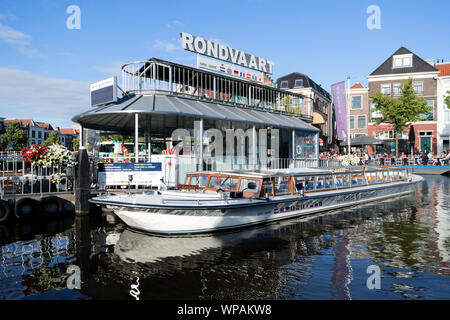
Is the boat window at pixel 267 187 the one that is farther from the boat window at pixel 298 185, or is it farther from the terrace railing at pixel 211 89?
the terrace railing at pixel 211 89

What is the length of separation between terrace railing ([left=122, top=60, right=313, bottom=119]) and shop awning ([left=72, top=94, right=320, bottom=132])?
2.47 feet

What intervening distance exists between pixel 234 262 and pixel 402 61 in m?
51.9

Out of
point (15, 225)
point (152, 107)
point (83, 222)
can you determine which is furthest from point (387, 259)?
point (15, 225)

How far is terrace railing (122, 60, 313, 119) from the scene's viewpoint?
19.7m

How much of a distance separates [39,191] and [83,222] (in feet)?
11.0

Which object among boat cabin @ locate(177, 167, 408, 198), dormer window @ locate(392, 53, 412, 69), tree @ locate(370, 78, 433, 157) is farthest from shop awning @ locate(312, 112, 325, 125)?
dormer window @ locate(392, 53, 412, 69)

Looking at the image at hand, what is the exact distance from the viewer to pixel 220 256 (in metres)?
9.67

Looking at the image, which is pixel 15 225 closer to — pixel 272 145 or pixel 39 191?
pixel 39 191

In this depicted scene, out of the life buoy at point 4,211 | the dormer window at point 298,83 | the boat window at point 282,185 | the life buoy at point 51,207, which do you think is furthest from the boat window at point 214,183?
the dormer window at point 298,83

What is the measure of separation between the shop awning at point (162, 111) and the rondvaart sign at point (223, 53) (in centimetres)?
394

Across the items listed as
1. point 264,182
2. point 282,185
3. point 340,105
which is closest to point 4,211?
point 264,182

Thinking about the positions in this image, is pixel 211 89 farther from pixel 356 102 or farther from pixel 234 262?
pixel 356 102

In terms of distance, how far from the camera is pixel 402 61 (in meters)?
50.0

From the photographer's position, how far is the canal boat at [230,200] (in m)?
11.3
